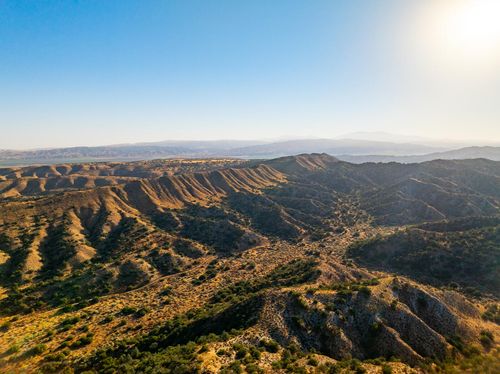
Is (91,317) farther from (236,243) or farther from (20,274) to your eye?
(236,243)

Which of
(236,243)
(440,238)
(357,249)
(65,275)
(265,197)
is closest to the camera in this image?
(65,275)

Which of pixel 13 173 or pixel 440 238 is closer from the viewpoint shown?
pixel 440 238

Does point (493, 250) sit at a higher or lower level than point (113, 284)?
higher

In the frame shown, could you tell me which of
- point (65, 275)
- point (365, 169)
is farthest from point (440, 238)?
point (365, 169)

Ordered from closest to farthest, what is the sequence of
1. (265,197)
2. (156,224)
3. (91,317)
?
(91,317)
(156,224)
(265,197)

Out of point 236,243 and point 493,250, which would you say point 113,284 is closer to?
point 236,243

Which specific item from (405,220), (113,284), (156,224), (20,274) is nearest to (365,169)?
(405,220)
